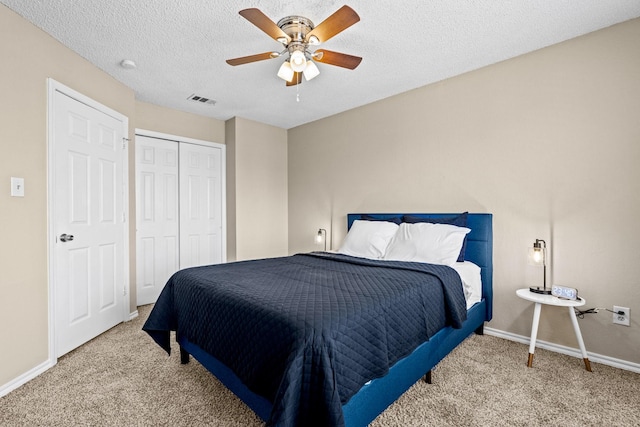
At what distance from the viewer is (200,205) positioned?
4.25 metres

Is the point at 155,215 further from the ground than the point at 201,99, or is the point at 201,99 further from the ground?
the point at 201,99

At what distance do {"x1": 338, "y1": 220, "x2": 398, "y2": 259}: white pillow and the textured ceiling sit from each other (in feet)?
4.92

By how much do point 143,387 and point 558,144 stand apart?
3526mm

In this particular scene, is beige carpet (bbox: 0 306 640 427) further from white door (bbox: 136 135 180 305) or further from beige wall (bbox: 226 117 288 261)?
beige wall (bbox: 226 117 288 261)

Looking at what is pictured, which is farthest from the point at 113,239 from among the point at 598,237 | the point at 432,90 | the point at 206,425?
the point at 598,237

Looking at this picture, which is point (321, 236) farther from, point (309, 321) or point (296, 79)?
point (309, 321)

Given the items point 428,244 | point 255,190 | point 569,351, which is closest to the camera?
point 569,351

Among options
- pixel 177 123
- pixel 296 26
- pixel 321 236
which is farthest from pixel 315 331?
pixel 177 123

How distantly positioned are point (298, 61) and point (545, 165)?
2.15 metres

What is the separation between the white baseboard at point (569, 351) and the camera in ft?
7.14

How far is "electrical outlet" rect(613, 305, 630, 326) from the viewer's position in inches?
86.2

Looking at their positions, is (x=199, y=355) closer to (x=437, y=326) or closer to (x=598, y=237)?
(x=437, y=326)

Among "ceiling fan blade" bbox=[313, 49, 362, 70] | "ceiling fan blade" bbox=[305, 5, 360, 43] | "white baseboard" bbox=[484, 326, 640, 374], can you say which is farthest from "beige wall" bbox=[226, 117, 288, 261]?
"white baseboard" bbox=[484, 326, 640, 374]

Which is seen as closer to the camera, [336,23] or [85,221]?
[336,23]
